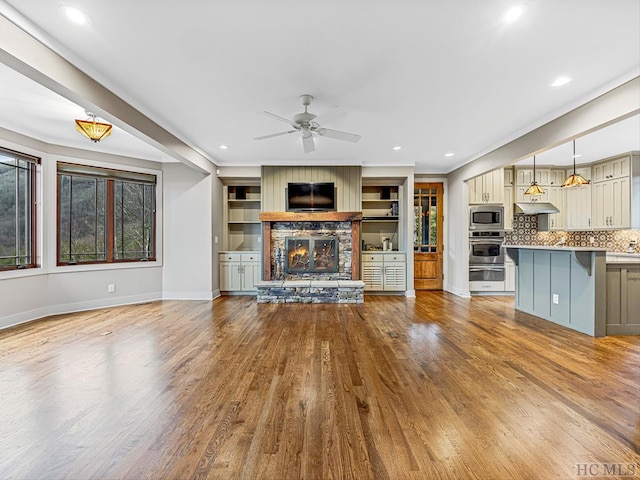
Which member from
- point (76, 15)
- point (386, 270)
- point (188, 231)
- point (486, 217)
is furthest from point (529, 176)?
point (76, 15)

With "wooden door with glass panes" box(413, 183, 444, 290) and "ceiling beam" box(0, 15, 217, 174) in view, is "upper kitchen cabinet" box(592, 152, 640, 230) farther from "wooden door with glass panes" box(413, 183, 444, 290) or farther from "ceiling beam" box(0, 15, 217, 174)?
"ceiling beam" box(0, 15, 217, 174)

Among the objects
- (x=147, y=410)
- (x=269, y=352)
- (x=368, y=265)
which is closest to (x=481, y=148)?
(x=368, y=265)

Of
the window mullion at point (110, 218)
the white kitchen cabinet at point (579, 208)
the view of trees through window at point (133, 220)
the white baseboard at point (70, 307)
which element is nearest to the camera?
the white baseboard at point (70, 307)

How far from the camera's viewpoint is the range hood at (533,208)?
6.60m

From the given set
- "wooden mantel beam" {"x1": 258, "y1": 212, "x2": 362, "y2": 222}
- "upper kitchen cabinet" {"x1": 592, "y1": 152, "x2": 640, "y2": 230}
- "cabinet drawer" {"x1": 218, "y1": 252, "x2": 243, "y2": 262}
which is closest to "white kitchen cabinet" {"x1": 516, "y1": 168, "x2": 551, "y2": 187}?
"upper kitchen cabinet" {"x1": 592, "y1": 152, "x2": 640, "y2": 230}

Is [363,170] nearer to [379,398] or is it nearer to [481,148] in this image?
[481,148]

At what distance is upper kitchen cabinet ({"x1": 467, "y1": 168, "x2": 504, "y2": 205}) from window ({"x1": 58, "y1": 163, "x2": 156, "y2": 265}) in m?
6.30

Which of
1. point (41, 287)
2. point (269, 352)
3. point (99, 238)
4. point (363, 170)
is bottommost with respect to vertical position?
point (269, 352)

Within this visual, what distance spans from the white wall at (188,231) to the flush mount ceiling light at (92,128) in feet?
7.67

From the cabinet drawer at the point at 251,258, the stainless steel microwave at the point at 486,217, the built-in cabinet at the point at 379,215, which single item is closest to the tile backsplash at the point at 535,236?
the stainless steel microwave at the point at 486,217

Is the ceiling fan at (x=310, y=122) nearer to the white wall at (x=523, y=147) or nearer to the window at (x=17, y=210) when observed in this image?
the white wall at (x=523, y=147)

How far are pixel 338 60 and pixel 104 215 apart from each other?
4.88 m

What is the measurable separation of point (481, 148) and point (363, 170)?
217cm

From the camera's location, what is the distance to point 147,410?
2.21 m
